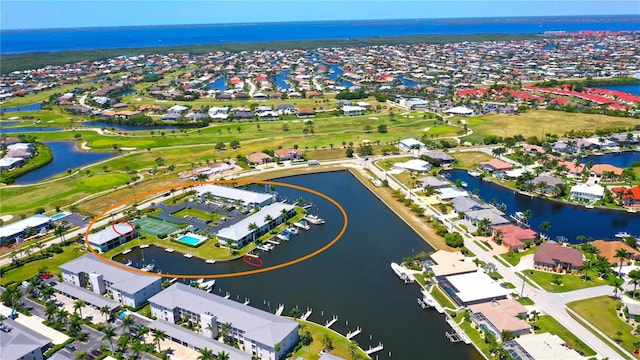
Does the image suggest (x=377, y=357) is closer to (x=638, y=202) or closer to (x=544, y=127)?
(x=638, y=202)

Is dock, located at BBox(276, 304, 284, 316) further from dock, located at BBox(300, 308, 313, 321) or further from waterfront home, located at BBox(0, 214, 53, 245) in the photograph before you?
waterfront home, located at BBox(0, 214, 53, 245)

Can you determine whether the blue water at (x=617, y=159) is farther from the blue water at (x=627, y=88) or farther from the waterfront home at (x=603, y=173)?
the blue water at (x=627, y=88)

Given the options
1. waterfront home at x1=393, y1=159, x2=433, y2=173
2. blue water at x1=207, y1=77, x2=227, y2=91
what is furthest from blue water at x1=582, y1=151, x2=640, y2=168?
blue water at x1=207, y1=77, x2=227, y2=91

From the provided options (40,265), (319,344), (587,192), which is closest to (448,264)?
(319,344)

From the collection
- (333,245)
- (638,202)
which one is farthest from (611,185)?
(333,245)

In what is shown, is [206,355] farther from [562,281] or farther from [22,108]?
[22,108]

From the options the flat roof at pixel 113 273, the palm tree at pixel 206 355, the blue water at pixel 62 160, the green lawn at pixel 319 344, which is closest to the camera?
the palm tree at pixel 206 355

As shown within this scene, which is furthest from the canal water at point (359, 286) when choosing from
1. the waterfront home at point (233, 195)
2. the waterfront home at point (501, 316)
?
the waterfront home at point (233, 195)
